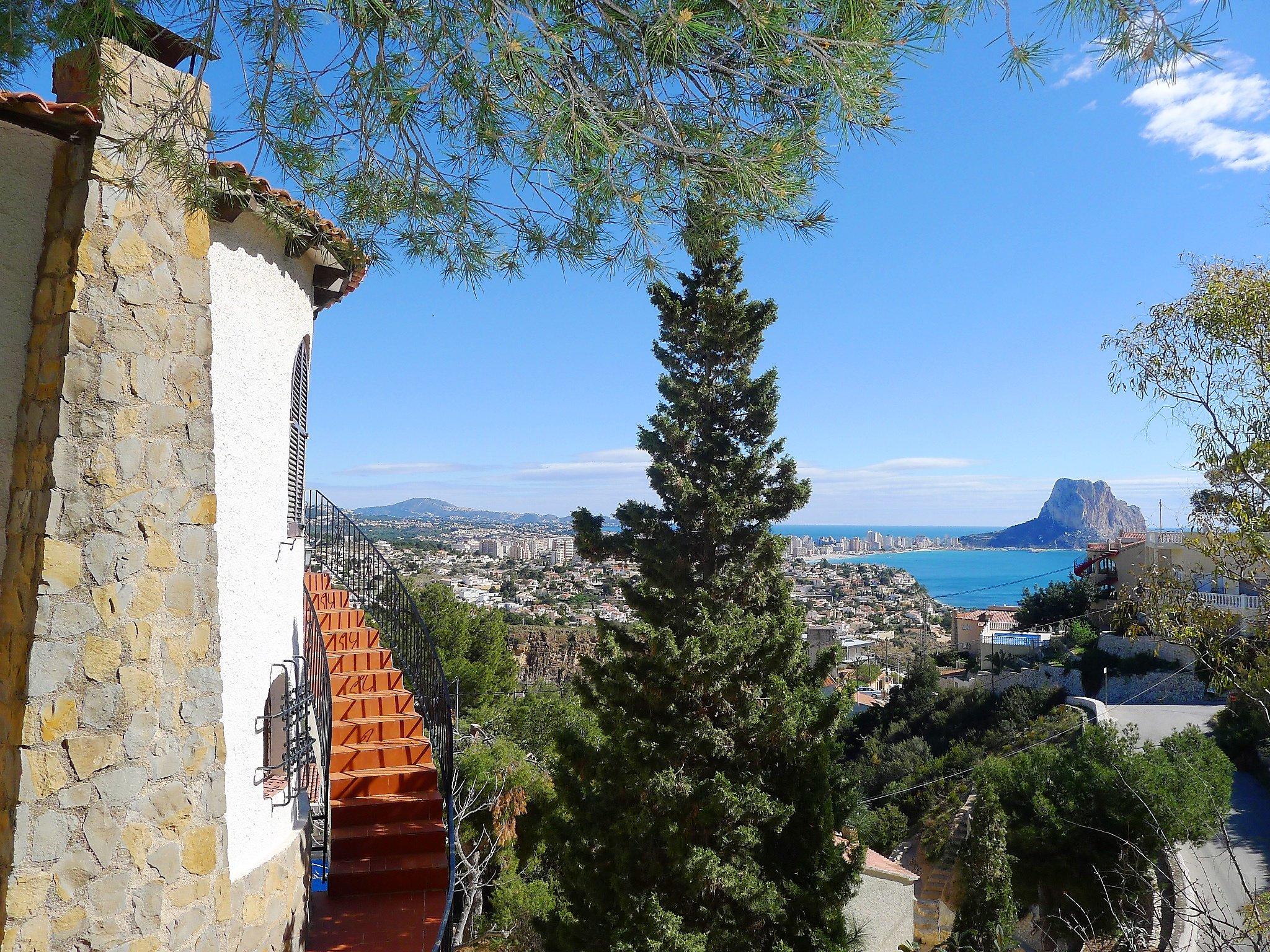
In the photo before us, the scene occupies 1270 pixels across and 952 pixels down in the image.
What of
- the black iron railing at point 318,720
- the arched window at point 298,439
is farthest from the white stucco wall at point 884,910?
the arched window at point 298,439

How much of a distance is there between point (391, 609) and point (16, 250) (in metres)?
6.84

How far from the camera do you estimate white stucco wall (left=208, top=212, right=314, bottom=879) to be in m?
4.49

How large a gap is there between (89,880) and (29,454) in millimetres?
1885

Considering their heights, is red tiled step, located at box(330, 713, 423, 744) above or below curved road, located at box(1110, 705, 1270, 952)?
above

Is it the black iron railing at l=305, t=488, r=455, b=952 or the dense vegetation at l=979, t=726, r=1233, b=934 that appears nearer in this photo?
the black iron railing at l=305, t=488, r=455, b=952

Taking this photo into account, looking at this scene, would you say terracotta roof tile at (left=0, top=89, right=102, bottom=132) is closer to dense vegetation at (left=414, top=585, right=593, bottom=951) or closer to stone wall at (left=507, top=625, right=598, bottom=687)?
dense vegetation at (left=414, top=585, right=593, bottom=951)

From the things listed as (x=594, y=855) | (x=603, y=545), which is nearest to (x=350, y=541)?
(x=603, y=545)

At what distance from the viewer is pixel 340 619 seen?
30.5ft

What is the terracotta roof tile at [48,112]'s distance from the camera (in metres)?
3.14

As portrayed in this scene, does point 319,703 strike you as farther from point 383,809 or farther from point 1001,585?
point 1001,585

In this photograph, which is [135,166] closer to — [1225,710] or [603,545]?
[603,545]

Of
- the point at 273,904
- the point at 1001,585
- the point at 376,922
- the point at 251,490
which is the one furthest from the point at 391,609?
the point at 1001,585

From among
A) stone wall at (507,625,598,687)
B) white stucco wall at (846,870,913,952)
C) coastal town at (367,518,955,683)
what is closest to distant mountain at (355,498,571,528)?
coastal town at (367,518,955,683)

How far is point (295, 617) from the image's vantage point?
19.4ft
